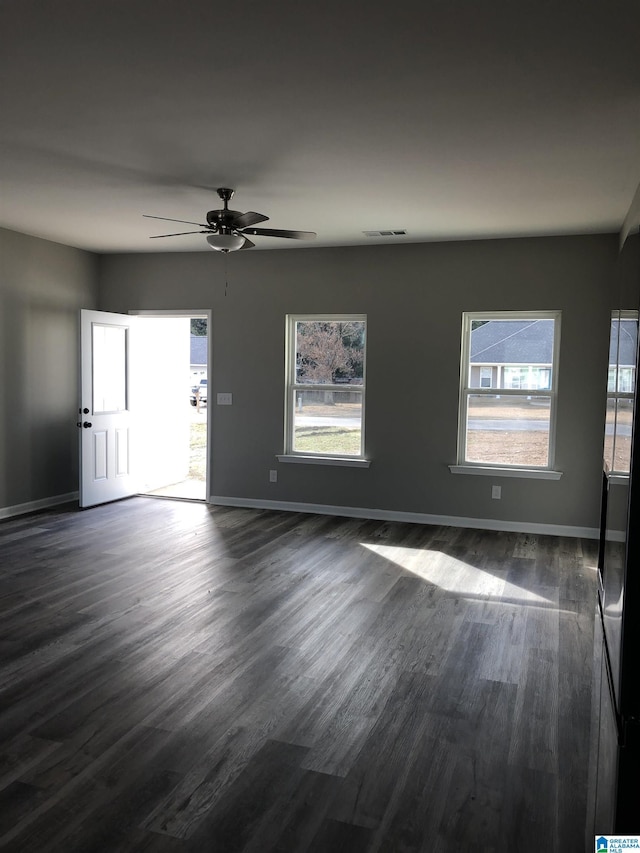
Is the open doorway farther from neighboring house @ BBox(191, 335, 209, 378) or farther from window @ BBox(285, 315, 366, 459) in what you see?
neighboring house @ BBox(191, 335, 209, 378)

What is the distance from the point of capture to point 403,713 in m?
2.88

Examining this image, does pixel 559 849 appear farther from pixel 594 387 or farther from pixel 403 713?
pixel 594 387

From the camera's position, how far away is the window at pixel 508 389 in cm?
615

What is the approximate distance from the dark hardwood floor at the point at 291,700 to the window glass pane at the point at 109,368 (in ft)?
6.84

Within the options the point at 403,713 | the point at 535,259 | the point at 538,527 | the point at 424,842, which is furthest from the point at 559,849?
the point at 535,259

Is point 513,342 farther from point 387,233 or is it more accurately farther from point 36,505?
point 36,505

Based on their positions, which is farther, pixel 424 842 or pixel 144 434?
pixel 144 434

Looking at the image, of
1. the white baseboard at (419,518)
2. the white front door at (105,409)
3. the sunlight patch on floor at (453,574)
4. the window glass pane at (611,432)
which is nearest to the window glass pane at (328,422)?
the white baseboard at (419,518)

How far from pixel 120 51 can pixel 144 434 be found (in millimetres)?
5519

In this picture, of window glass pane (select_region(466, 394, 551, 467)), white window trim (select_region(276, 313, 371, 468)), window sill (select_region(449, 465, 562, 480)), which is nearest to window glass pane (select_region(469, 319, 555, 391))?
window glass pane (select_region(466, 394, 551, 467))

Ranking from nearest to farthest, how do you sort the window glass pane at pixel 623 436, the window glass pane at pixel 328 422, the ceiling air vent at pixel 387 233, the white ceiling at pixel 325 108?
1. the window glass pane at pixel 623 436
2. the white ceiling at pixel 325 108
3. the ceiling air vent at pixel 387 233
4. the window glass pane at pixel 328 422

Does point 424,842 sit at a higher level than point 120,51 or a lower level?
lower

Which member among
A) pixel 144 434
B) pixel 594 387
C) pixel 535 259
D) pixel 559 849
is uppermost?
pixel 535 259

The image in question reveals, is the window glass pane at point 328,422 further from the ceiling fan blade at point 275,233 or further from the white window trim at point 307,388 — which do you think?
the ceiling fan blade at point 275,233
